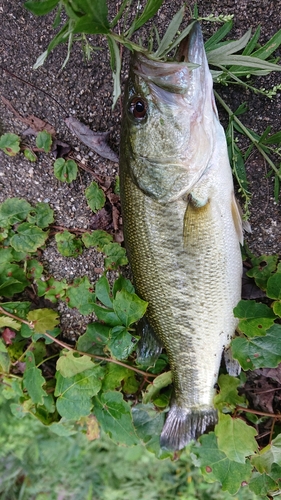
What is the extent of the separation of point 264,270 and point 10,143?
56.3 inches

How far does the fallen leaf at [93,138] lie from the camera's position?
188 centimetres

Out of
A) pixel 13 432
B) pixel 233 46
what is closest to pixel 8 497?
pixel 13 432

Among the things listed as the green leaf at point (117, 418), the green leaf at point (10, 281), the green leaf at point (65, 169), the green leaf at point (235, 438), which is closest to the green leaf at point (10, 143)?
the green leaf at point (65, 169)

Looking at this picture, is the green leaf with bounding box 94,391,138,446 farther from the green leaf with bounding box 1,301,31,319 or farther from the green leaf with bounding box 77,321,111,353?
the green leaf with bounding box 1,301,31,319

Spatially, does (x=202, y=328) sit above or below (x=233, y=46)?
below

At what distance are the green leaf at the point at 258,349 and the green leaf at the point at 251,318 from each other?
0.06 meters

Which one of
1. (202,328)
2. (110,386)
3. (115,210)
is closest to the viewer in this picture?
(202,328)

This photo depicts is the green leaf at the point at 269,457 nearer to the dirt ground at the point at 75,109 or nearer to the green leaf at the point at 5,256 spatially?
the dirt ground at the point at 75,109

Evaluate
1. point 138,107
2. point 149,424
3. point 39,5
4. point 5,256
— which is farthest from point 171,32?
point 149,424

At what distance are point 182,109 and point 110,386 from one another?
4.16 ft

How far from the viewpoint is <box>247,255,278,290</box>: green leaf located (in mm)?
1741

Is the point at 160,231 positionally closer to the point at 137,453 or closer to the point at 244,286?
the point at 244,286

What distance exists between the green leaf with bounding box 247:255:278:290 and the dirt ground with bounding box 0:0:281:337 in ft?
0.17

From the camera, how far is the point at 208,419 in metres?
1.71
